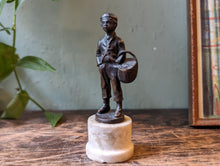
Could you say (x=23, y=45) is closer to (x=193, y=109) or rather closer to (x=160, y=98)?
(x=160, y=98)

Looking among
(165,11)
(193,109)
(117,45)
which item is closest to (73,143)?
(117,45)

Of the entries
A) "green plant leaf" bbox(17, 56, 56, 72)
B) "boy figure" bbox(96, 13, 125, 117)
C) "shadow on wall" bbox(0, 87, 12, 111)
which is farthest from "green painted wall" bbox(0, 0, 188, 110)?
"boy figure" bbox(96, 13, 125, 117)

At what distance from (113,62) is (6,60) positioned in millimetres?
554

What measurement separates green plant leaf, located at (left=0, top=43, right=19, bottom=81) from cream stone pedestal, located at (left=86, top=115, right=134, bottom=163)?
0.53m

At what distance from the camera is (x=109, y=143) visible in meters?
0.72

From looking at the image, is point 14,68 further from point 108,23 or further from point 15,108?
point 108,23

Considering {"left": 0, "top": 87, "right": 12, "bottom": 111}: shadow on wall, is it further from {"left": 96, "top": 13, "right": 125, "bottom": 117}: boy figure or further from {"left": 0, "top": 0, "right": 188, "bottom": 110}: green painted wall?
{"left": 96, "top": 13, "right": 125, "bottom": 117}: boy figure

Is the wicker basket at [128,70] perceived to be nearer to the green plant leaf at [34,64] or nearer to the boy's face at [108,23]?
the boy's face at [108,23]

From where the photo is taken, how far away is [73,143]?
0.83m

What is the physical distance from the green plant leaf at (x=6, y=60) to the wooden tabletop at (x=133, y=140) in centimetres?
22

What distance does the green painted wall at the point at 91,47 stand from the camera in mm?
1114

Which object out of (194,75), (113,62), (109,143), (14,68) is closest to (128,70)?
(113,62)

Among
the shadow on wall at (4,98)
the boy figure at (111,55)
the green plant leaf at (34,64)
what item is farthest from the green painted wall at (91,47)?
the boy figure at (111,55)

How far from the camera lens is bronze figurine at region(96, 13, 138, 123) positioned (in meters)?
0.71
